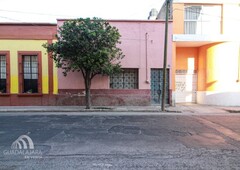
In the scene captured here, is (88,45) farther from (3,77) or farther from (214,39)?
(214,39)

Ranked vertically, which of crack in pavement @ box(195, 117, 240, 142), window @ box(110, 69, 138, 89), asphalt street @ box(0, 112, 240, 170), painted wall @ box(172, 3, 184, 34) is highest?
painted wall @ box(172, 3, 184, 34)

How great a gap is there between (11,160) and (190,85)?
15984mm

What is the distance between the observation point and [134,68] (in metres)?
16.7

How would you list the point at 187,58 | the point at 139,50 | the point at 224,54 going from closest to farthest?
1. the point at 224,54
2. the point at 139,50
3. the point at 187,58

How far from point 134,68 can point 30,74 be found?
25.7 feet

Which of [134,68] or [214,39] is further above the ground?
[214,39]

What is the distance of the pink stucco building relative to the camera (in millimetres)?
16578

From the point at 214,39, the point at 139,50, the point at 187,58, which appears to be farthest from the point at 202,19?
the point at 139,50

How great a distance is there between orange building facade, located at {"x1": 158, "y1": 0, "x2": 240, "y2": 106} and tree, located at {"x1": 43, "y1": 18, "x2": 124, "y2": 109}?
209 inches

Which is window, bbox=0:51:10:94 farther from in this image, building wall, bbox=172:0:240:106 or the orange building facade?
building wall, bbox=172:0:240:106

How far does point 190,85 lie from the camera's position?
61.6ft

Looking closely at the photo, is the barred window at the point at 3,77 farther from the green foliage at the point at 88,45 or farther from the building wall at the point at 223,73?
Result: the building wall at the point at 223,73

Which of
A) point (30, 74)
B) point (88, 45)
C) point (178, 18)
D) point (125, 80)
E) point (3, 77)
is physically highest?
point (178, 18)

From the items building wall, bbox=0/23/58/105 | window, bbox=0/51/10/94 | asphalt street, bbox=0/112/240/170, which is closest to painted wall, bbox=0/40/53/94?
building wall, bbox=0/23/58/105
